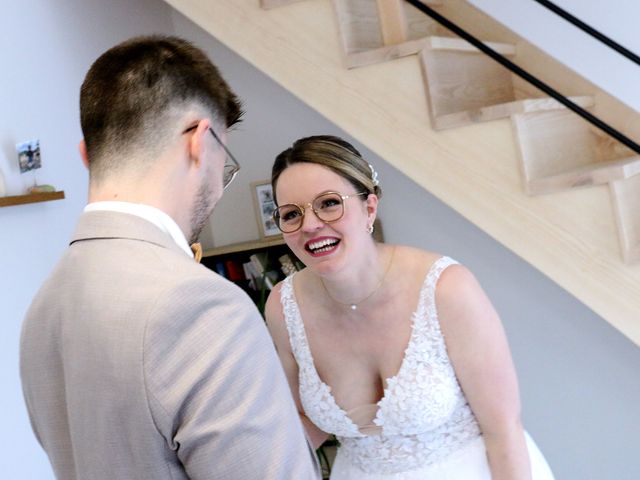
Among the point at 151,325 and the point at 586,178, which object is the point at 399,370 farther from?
the point at 151,325

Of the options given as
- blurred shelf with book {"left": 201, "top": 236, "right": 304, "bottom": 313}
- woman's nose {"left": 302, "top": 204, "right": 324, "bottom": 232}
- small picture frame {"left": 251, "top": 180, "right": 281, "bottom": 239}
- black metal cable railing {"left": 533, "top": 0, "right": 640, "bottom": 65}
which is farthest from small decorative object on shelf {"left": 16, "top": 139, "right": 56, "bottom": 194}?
black metal cable railing {"left": 533, "top": 0, "right": 640, "bottom": 65}

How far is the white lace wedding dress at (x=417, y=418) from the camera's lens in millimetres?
2074

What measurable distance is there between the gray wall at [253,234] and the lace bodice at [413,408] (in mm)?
986

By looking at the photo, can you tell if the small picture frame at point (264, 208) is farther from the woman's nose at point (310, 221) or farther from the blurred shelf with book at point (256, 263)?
the woman's nose at point (310, 221)

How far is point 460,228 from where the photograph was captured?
4000 millimetres

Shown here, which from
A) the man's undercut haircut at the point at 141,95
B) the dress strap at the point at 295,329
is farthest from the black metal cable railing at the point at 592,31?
the man's undercut haircut at the point at 141,95

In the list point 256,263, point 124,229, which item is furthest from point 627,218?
point 124,229

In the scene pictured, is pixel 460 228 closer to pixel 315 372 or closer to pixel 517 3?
pixel 517 3

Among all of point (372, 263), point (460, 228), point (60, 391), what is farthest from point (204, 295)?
point (460, 228)

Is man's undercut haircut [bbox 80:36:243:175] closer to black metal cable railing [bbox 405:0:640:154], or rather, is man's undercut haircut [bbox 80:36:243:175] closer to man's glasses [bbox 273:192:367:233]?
man's glasses [bbox 273:192:367:233]

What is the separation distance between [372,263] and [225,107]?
1.00 m

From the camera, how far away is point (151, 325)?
98 centimetres

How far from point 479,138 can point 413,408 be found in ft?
3.69

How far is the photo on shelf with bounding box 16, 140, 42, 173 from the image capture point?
3.17 metres
